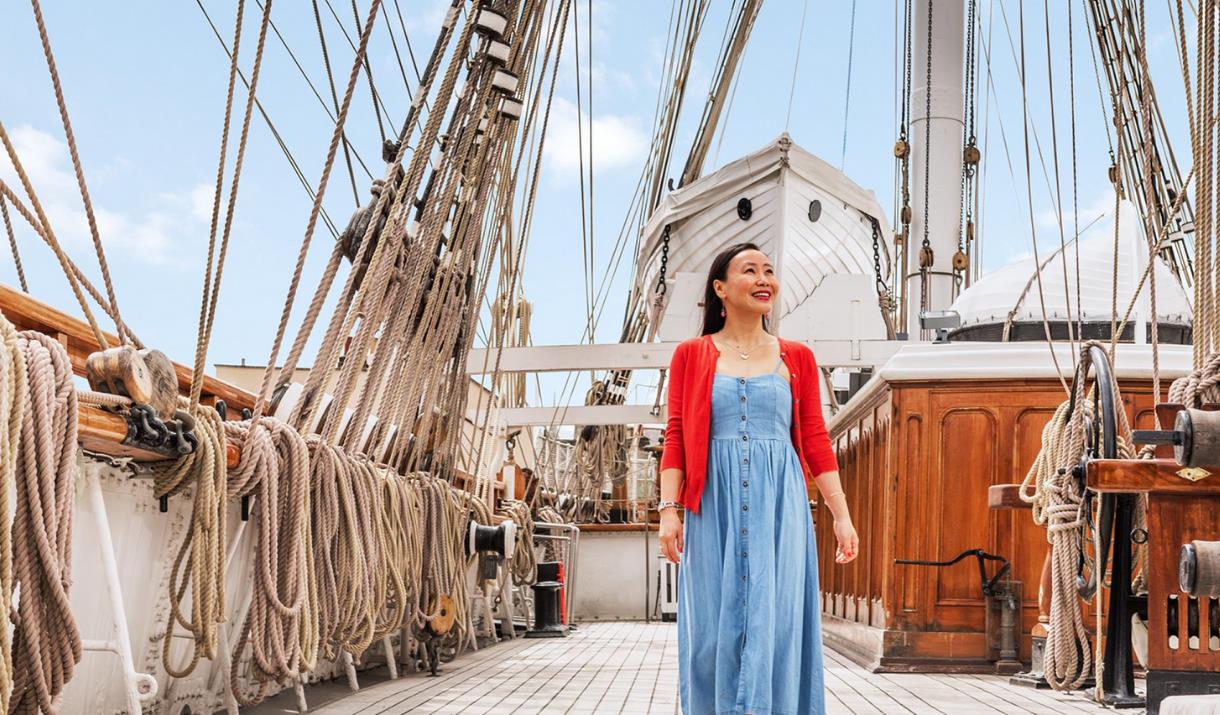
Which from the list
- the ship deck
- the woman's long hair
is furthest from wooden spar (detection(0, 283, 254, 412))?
the woman's long hair

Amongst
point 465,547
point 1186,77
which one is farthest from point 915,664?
point 1186,77

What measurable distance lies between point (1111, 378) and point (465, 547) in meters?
3.35

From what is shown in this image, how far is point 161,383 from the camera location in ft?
8.96

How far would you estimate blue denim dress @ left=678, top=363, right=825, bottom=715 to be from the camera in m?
2.87

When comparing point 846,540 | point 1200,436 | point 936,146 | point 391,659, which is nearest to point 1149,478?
point 1200,436

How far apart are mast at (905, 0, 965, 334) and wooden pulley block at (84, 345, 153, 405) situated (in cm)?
839

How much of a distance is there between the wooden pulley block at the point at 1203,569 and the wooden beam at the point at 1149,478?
0.50 m

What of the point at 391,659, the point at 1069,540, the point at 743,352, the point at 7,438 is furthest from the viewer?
the point at 391,659

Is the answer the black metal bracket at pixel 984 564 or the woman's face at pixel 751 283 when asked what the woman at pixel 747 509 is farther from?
the black metal bracket at pixel 984 564

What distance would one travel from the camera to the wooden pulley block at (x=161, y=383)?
2.70 m

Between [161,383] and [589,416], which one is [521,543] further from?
[161,383]

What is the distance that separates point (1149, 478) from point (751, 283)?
1.17 metres

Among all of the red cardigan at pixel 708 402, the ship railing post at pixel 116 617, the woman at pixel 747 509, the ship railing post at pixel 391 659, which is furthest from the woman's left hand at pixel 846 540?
the ship railing post at pixel 391 659

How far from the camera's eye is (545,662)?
6.22 metres
